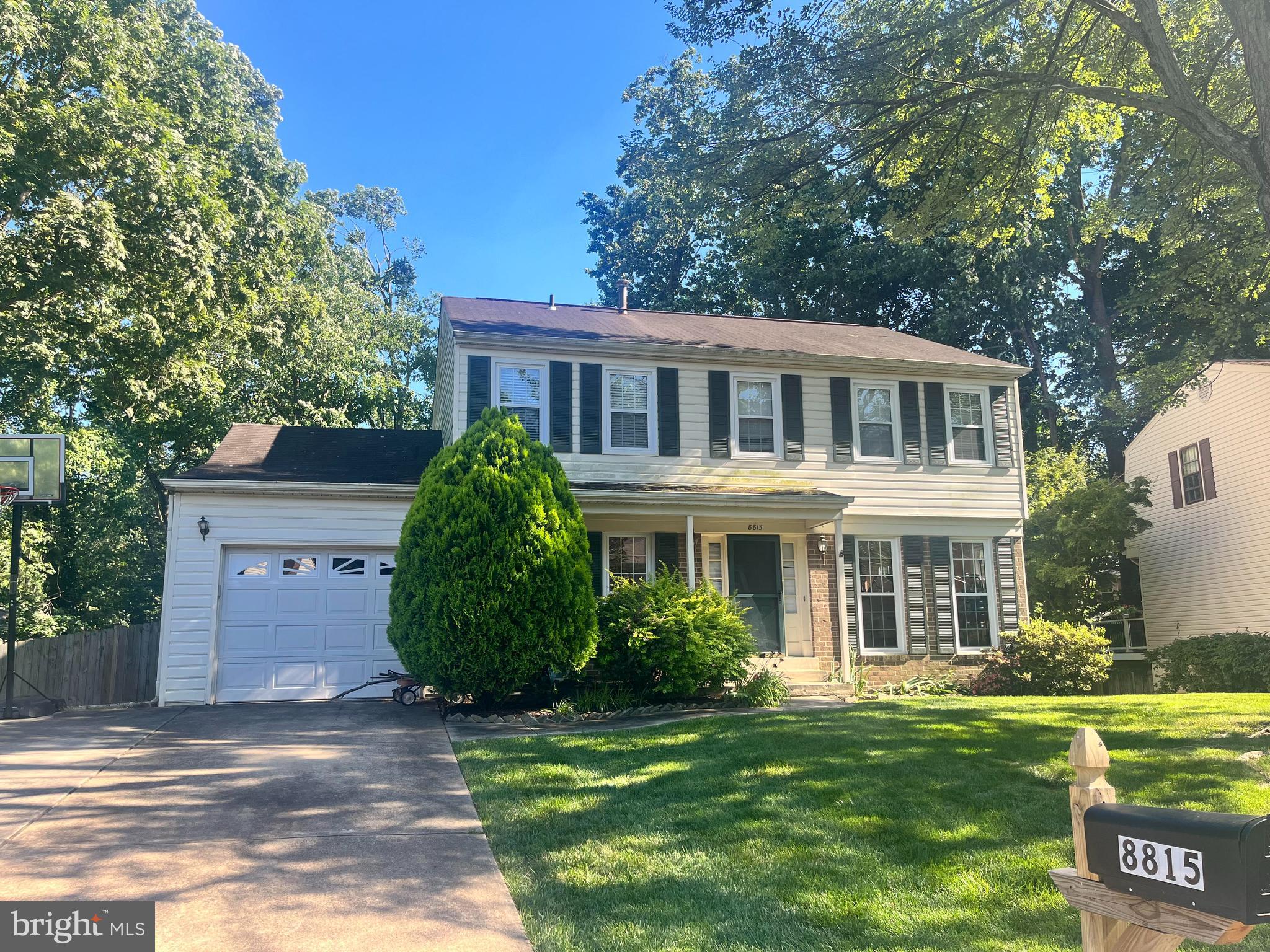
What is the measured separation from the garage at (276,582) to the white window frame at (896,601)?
722 cm

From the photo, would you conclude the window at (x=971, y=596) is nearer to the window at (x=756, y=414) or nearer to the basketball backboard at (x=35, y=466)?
the window at (x=756, y=414)

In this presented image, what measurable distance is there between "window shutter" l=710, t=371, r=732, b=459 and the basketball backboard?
934 cm

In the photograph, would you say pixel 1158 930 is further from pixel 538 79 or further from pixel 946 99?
pixel 538 79

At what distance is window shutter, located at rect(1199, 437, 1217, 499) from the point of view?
19656 millimetres

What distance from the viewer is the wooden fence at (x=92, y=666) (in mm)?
13625

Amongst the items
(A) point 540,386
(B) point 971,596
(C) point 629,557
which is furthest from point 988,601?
(A) point 540,386

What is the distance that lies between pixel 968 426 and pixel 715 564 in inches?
205

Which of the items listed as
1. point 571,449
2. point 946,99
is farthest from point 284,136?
point 946,99

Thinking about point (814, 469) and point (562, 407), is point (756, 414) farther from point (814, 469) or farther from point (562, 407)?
point (562, 407)

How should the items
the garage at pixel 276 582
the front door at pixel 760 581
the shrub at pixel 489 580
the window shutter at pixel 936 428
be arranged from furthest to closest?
1. the window shutter at pixel 936 428
2. the front door at pixel 760 581
3. the garage at pixel 276 582
4. the shrub at pixel 489 580

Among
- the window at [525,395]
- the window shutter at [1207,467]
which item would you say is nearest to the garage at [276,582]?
the window at [525,395]

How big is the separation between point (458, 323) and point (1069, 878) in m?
12.6

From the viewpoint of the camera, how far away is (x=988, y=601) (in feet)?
49.2

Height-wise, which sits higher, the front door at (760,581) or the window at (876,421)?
the window at (876,421)
